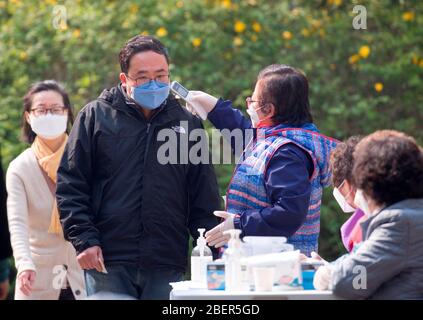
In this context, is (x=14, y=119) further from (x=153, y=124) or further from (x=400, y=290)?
(x=400, y=290)

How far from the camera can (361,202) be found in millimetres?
4500

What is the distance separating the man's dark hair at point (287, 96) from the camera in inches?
203

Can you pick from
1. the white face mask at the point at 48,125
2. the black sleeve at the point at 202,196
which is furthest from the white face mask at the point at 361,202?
the white face mask at the point at 48,125

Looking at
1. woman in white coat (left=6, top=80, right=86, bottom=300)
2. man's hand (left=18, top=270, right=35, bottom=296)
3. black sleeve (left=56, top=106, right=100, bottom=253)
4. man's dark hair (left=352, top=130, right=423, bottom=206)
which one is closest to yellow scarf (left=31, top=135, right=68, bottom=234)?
woman in white coat (left=6, top=80, right=86, bottom=300)

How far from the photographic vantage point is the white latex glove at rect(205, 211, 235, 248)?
497 cm

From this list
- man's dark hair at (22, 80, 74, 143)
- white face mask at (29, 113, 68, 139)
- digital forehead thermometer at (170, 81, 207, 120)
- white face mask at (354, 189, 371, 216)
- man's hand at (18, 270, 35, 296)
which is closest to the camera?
white face mask at (354, 189, 371, 216)

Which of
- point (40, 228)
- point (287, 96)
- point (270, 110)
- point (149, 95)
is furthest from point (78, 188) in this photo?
point (287, 96)

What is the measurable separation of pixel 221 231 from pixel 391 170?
1.03 m

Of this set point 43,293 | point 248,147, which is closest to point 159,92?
point 248,147

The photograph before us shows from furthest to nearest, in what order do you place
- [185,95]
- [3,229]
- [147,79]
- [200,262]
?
1. [185,95]
2. [147,79]
3. [200,262]
4. [3,229]

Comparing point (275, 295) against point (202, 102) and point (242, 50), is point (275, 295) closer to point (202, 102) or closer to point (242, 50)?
point (202, 102)

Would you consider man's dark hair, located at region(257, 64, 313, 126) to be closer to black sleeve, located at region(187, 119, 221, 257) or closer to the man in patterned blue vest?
the man in patterned blue vest

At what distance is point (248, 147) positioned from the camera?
529 centimetres

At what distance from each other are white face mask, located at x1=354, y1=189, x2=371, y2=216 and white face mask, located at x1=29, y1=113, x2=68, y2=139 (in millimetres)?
2316
